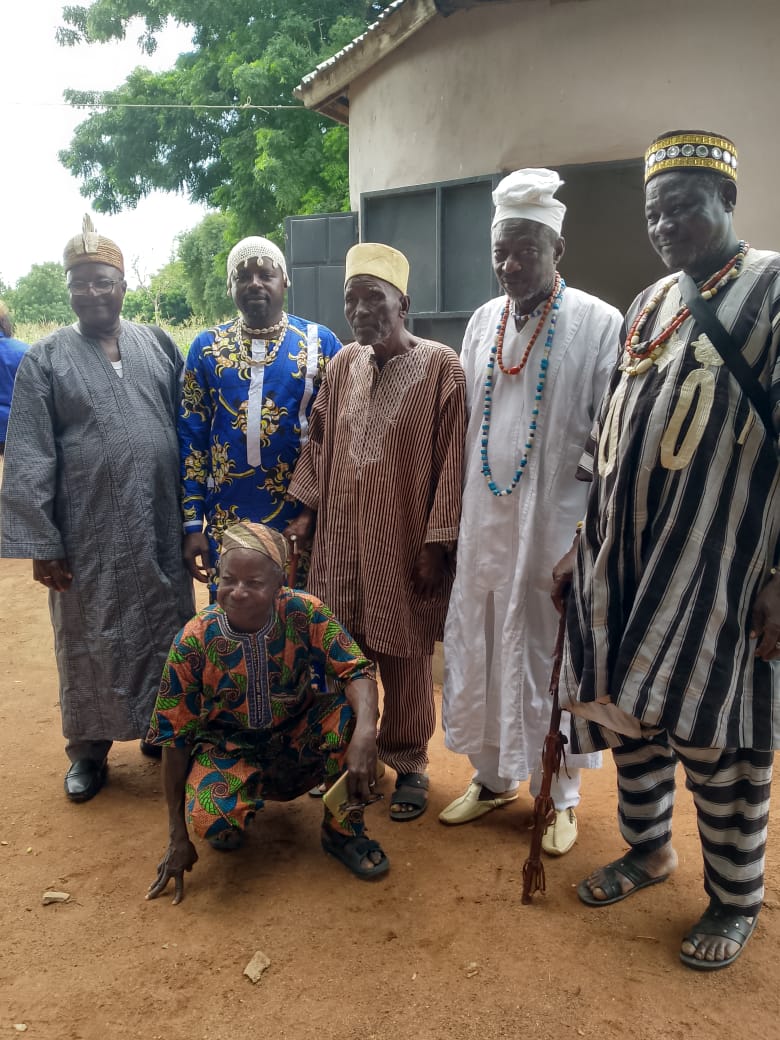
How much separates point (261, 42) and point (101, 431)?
1249cm

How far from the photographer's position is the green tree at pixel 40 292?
2805cm

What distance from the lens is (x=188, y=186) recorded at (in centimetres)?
1570

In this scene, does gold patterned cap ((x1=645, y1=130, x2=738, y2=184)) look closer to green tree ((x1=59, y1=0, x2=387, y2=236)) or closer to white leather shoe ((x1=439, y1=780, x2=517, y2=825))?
white leather shoe ((x1=439, y1=780, x2=517, y2=825))

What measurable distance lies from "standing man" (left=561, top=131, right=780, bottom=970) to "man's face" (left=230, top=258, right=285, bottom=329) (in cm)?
138

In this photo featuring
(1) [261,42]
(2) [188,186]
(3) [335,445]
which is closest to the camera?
(3) [335,445]

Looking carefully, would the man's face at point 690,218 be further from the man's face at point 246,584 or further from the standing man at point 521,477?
the man's face at point 246,584

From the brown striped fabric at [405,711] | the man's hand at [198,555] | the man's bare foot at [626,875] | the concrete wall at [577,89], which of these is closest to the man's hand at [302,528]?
the man's hand at [198,555]

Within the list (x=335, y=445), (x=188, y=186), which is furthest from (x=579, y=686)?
(x=188, y=186)

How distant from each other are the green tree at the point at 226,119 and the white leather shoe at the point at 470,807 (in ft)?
36.6

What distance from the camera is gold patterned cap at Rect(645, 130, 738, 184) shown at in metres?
2.18

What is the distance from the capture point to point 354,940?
252 cm

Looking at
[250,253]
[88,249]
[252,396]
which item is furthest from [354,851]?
[88,249]

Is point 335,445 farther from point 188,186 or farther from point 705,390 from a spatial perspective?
point 188,186

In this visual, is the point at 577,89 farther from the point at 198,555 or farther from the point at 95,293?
the point at 198,555
